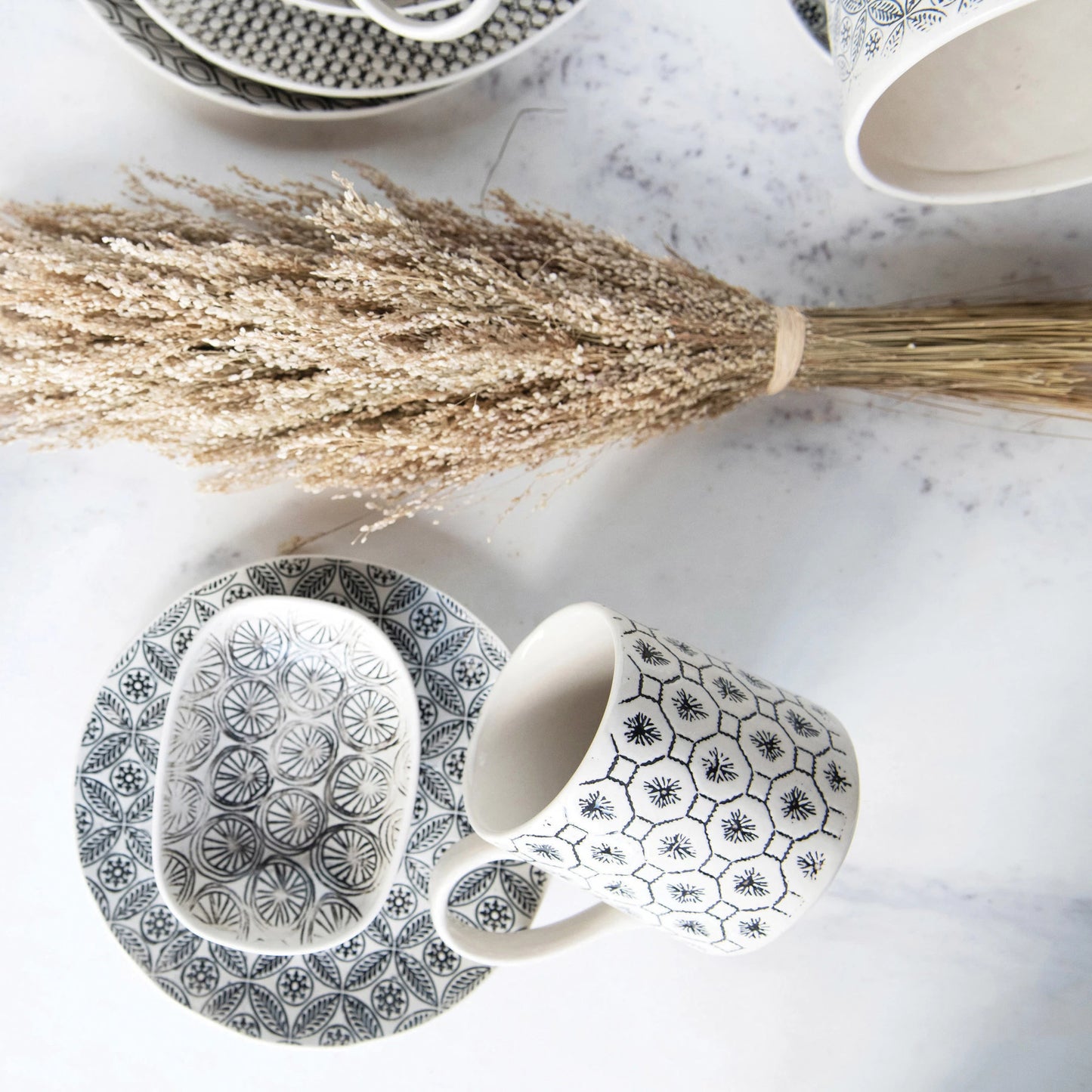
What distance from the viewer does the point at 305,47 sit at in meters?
0.78

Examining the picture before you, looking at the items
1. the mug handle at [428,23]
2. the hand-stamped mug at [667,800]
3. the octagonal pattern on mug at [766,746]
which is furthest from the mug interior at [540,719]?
the mug handle at [428,23]

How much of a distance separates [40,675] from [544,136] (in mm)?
728

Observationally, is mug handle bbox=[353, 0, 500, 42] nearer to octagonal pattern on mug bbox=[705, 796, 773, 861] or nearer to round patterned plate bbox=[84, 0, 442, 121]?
round patterned plate bbox=[84, 0, 442, 121]

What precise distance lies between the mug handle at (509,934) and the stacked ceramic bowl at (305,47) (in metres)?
0.65

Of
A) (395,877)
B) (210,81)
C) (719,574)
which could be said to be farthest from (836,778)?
(210,81)

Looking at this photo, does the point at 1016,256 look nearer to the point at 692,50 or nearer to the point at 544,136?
the point at 692,50

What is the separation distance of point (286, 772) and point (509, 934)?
0.28 m

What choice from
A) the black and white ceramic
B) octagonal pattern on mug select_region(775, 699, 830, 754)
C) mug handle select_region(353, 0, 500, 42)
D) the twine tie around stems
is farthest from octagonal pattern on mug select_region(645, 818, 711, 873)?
mug handle select_region(353, 0, 500, 42)

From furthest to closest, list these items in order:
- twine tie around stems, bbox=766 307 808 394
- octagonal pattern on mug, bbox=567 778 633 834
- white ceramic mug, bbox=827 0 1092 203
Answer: twine tie around stems, bbox=766 307 808 394 → white ceramic mug, bbox=827 0 1092 203 → octagonal pattern on mug, bbox=567 778 633 834

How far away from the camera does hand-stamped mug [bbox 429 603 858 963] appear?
588mm

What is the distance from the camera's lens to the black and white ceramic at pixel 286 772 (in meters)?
0.81

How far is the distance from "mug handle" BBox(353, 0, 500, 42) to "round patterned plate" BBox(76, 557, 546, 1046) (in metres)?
0.45

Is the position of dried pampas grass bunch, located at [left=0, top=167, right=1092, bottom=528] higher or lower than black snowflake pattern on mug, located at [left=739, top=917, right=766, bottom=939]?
higher

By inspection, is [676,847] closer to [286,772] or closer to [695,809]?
[695,809]
